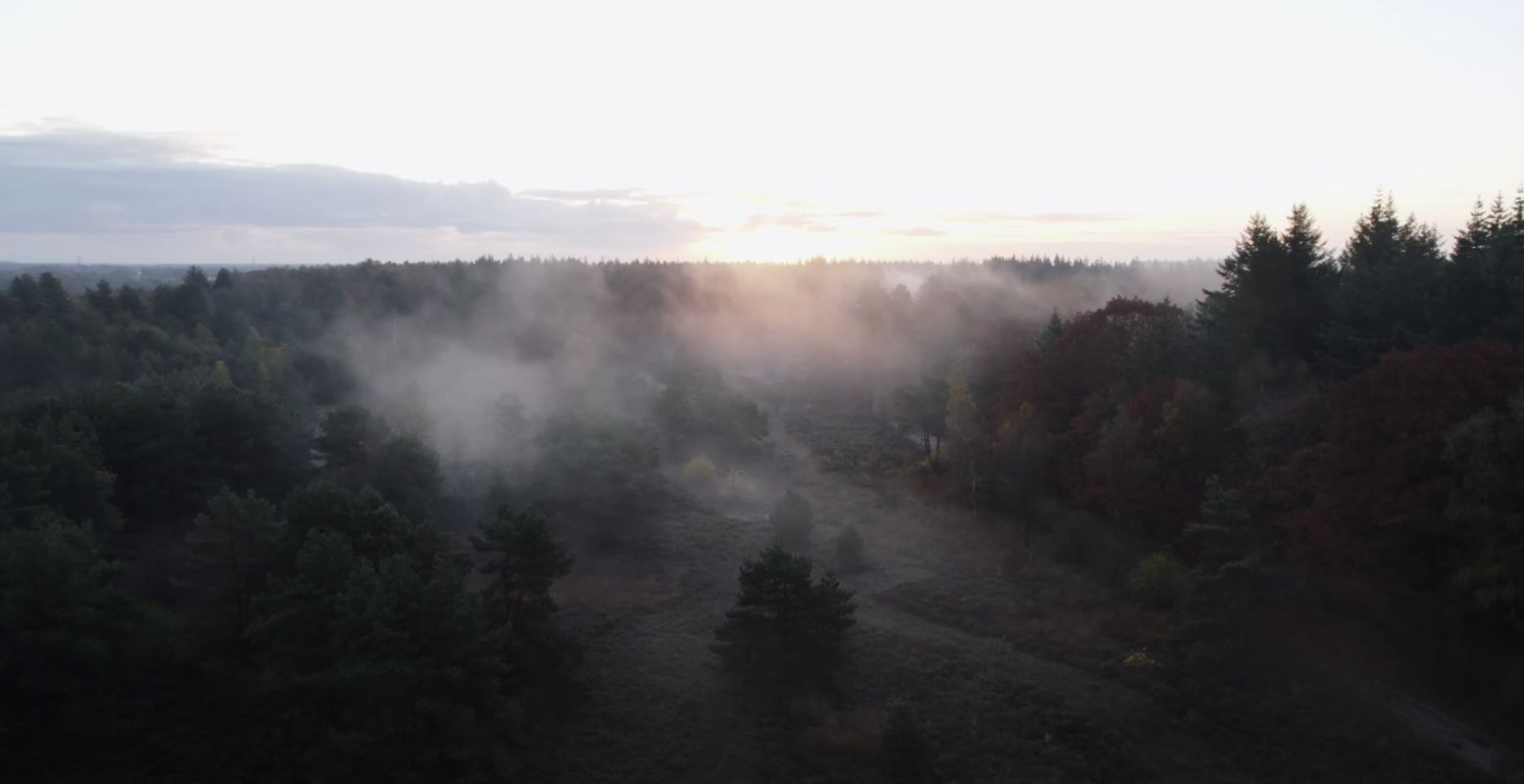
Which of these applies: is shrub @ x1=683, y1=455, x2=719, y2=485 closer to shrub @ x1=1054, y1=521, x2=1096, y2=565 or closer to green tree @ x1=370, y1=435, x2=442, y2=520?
green tree @ x1=370, y1=435, x2=442, y2=520

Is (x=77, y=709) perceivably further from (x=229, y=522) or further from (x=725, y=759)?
(x=725, y=759)

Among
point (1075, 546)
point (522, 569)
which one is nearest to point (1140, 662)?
point (1075, 546)

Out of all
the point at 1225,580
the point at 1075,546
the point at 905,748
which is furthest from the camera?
the point at 1075,546

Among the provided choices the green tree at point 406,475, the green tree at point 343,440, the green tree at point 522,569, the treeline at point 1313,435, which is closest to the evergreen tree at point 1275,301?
the treeline at point 1313,435

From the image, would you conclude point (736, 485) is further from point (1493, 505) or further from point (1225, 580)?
point (1493, 505)

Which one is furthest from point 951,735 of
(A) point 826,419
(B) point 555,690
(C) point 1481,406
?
(A) point 826,419

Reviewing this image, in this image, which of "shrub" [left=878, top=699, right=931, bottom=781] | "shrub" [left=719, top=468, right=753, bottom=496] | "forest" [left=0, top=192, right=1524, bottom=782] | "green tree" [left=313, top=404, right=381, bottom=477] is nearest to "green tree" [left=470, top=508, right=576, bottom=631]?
"forest" [left=0, top=192, right=1524, bottom=782]
